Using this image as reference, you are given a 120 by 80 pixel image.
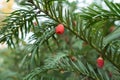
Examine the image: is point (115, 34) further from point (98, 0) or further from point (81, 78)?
point (98, 0)

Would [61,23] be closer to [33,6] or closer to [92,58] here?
[33,6]

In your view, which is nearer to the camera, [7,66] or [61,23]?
[61,23]

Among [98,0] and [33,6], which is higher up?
[33,6]

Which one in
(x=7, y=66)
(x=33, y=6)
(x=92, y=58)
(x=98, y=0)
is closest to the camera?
(x=33, y=6)

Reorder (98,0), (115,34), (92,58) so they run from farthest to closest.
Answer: (98,0)
(92,58)
(115,34)

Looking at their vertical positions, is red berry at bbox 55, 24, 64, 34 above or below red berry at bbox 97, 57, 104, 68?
above

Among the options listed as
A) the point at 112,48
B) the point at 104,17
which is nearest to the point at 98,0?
the point at 112,48

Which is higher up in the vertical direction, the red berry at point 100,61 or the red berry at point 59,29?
the red berry at point 59,29

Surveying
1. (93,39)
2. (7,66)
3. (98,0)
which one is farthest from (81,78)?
(7,66)

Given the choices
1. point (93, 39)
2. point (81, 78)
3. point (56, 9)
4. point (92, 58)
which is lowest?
point (92, 58)

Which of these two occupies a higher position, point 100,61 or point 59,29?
point 59,29

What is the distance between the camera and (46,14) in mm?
1008

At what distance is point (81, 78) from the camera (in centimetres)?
105

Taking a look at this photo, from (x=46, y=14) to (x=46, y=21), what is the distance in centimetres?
3
